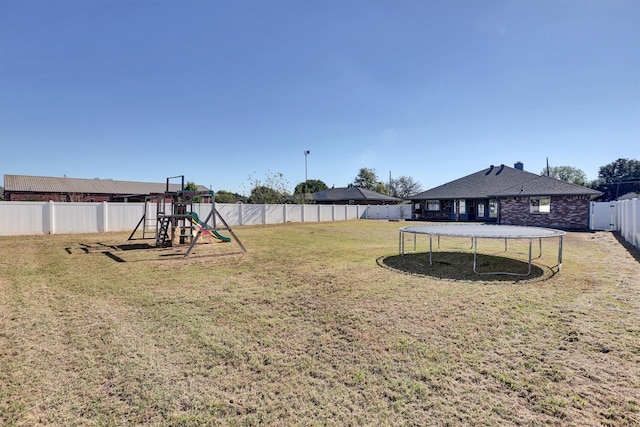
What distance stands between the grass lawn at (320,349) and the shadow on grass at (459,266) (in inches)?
5.1

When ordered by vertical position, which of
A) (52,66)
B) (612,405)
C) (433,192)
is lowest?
(612,405)

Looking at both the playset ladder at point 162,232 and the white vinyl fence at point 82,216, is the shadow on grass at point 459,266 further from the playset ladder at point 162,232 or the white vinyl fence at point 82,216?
the white vinyl fence at point 82,216

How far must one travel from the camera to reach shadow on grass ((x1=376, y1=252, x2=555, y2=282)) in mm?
5785

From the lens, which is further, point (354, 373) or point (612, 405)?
point (354, 373)

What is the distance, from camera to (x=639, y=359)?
108 inches

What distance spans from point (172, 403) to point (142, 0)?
1004cm

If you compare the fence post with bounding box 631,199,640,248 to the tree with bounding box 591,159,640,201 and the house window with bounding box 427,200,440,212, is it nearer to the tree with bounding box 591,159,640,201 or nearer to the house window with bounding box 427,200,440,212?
the house window with bounding box 427,200,440,212

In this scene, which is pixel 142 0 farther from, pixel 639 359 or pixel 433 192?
pixel 433 192

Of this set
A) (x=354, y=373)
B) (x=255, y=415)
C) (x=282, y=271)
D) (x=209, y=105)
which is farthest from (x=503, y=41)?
(x=209, y=105)

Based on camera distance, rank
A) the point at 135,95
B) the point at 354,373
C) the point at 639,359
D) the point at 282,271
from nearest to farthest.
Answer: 1. the point at 354,373
2. the point at 639,359
3. the point at 282,271
4. the point at 135,95

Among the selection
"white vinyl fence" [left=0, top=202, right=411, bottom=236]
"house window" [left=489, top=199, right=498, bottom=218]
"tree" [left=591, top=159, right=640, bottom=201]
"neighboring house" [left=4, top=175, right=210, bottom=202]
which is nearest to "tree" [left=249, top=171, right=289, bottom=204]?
"white vinyl fence" [left=0, top=202, right=411, bottom=236]

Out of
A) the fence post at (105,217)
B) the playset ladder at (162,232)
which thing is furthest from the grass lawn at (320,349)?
the fence post at (105,217)

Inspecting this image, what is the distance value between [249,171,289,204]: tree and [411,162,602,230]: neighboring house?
1362 centimetres

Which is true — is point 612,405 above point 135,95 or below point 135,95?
below
